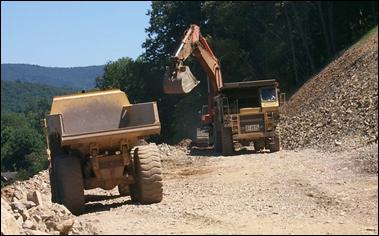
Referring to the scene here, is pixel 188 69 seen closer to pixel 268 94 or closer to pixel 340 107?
pixel 268 94

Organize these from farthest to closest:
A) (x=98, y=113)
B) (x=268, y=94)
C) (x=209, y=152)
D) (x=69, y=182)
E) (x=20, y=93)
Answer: (x=20, y=93), (x=209, y=152), (x=268, y=94), (x=98, y=113), (x=69, y=182)

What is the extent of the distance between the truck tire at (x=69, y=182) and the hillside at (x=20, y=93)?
488 feet

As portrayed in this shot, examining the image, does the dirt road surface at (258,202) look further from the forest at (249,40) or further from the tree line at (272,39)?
the tree line at (272,39)

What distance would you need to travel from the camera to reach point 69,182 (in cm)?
1184

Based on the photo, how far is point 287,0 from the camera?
123ft

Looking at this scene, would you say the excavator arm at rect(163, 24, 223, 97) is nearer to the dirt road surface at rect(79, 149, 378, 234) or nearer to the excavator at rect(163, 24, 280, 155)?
the excavator at rect(163, 24, 280, 155)

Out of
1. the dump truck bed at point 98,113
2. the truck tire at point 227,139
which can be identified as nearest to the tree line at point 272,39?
the truck tire at point 227,139

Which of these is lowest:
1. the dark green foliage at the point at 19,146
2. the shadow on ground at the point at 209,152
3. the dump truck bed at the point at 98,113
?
the dark green foliage at the point at 19,146

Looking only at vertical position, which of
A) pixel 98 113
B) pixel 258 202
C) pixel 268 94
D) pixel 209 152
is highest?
pixel 268 94

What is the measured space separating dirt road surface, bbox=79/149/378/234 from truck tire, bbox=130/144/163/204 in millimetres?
217

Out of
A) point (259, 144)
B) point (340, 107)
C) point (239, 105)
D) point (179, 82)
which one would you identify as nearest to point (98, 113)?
point (179, 82)

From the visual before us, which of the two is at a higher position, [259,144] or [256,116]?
[256,116]

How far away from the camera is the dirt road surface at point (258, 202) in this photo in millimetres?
9586

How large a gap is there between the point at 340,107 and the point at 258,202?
11916 mm
